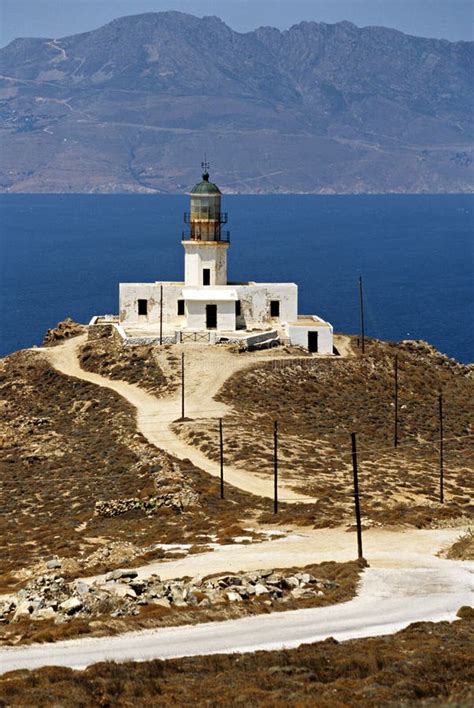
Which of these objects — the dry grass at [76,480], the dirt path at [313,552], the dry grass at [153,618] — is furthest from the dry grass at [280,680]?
the dry grass at [76,480]

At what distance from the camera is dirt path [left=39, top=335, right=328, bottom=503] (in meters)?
45.6

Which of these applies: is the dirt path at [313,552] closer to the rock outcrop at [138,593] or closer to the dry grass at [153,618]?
the rock outcrop at [138,593]

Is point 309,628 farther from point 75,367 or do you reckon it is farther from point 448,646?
point 75,367

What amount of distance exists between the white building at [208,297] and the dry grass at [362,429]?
15.7 ft

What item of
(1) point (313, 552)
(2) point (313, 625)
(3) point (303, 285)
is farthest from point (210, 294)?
(3) point (303, 285)

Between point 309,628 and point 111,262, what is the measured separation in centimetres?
15409

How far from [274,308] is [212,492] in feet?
80.4

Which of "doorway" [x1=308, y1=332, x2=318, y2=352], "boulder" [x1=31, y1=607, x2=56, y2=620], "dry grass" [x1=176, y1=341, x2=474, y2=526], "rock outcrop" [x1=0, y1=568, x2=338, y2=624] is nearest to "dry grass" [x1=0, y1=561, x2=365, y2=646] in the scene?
"rock outcrop" [x1=0, y1=568, x2=338, y2=624]

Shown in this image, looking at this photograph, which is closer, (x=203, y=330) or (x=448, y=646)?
(x=448, y=646)

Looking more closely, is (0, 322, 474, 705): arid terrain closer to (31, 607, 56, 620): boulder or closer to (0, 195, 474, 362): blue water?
(31, 607, 56, 620): boulder

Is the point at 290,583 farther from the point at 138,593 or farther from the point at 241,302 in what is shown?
the point at 241,302

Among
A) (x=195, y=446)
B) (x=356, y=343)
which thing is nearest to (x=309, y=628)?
(x=195, y=446)

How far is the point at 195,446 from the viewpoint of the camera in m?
49.2

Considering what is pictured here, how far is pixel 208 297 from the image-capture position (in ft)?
211
